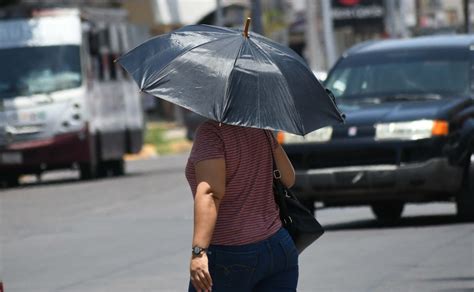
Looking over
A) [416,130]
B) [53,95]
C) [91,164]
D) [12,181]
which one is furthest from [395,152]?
[12,181]

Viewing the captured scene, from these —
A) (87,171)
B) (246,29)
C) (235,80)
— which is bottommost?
(87,171)

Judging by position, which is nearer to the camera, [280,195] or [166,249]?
[280,195]

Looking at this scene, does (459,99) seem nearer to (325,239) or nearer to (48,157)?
(325,239)

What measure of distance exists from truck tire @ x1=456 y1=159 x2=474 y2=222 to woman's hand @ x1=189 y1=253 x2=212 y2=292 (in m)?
8.35

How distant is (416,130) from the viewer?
534 inches

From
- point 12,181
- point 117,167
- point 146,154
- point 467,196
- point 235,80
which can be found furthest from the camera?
point 146,154

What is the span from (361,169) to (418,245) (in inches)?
44.9

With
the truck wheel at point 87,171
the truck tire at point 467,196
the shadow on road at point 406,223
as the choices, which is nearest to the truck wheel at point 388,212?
the shadow on road at point 406,223

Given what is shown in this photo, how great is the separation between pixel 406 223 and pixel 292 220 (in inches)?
351

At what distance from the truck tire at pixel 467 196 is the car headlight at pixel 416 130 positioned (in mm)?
487

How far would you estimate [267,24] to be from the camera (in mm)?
57094

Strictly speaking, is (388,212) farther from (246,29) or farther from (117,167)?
(117,167)

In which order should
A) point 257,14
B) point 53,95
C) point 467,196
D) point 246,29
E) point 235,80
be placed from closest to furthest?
1. point 235,80
2. point 246,29
3. point 467,196
4. point 53,95
5. point 257,14

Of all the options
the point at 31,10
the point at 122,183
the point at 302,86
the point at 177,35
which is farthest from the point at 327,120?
the point at 31,10
